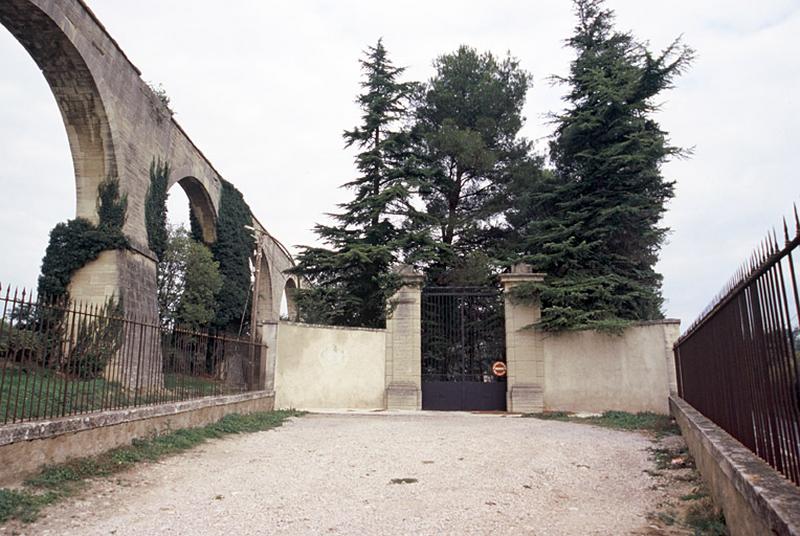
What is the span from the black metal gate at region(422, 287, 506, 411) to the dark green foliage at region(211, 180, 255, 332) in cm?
700

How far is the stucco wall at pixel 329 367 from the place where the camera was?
39.8 feet

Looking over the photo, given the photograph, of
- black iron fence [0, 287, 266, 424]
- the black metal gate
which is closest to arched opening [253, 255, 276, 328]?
the black metal gate

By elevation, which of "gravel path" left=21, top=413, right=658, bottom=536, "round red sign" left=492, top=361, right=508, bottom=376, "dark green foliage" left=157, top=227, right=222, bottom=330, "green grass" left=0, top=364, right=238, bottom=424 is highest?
"dark green foliage" left=157, top=227, right=222, bottom=330

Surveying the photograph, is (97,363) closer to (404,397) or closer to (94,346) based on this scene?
(94,346)

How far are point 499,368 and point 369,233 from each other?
5.08 m

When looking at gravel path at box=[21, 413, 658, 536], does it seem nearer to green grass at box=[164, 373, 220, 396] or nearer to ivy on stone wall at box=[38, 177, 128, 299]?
green grass at box=[164, 373, 220, 396]

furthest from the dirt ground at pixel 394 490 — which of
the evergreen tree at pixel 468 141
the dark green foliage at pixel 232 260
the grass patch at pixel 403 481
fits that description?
the dark green foliage at pixel 232 260

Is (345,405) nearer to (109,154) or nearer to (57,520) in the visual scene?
(109,154)

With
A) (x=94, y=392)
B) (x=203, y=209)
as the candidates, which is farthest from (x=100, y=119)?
(x=94, y=392)

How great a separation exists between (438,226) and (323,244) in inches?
131

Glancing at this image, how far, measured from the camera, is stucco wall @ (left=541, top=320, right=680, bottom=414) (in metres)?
11.4

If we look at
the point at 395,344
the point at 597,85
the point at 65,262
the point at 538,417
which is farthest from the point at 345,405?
the point at 597,85

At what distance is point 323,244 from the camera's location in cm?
1476

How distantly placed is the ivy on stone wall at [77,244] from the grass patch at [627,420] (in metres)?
9.62
